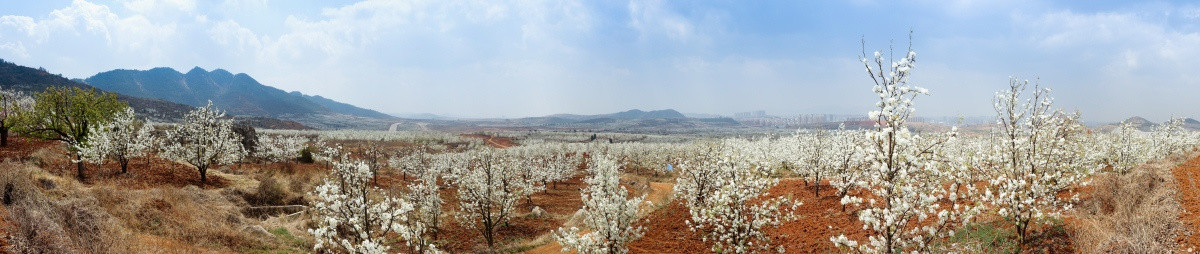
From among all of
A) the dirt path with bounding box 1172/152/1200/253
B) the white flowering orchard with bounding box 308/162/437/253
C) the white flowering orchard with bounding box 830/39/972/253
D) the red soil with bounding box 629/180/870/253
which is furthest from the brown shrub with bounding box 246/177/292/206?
the dirt path with bounding box 1172/152/1200/253

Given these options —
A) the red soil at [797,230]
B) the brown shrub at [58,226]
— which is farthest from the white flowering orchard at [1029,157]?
the brown shrub at [58,226]

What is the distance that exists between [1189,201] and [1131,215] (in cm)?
306

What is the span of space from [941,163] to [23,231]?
18.9 metres

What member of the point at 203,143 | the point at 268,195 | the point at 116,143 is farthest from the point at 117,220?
the point at 203,143

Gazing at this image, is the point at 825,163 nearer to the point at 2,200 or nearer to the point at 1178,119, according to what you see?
the point at 1178,119

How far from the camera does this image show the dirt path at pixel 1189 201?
10398 millimetres

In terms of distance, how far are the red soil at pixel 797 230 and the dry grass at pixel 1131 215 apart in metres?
5.42

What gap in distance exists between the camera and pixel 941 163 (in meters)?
7.83

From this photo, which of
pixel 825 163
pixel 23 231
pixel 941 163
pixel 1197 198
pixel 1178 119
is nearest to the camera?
pixel 941 163

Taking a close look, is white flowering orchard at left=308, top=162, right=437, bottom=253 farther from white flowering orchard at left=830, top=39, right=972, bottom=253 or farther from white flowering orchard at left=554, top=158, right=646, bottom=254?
white flowering orchard at left=830, top=39, right=972, bottom=253

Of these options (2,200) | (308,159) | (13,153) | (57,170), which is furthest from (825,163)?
(308,159)

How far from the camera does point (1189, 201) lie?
12797mm

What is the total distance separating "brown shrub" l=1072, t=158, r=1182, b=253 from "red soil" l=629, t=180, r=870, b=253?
17.9ft

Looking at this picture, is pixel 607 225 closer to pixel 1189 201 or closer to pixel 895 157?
pixel 895 157
